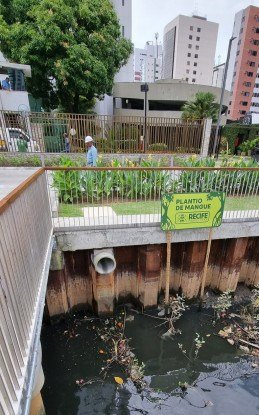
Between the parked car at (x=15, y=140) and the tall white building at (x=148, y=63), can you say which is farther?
the tall white building at (x=148, y=63)

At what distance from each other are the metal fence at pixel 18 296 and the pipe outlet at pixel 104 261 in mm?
1551

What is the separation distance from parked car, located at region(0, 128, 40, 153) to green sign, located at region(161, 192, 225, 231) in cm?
883

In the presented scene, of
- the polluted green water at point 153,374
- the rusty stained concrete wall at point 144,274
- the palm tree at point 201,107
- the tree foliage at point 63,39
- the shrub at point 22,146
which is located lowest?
the polluted green water at point 153,374

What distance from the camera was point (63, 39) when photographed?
1113cm

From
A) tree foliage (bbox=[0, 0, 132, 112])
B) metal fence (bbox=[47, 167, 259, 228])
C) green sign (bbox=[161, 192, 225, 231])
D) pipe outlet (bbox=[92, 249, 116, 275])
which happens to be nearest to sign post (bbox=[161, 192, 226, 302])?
green sign (bbox=[161, 192, 225, 231])

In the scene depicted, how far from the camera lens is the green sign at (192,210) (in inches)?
180

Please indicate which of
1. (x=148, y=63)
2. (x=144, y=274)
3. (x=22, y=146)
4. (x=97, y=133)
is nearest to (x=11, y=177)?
(x=22, y=146)

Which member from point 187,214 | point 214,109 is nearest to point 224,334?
point 187,214

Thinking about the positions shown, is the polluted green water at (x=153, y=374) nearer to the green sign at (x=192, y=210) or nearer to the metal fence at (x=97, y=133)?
the green sign at (x=192, y=210)

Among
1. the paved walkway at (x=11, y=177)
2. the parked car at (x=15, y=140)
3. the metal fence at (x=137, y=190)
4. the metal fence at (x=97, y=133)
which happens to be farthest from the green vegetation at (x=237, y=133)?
the paved walkway at (x=11, y=177)

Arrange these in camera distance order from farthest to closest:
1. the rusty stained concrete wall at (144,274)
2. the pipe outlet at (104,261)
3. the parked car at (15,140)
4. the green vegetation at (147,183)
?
the parked car at (15,140) < the green vegetation at (147,183) < the rusty stained concrete wall at (144,274) < the pipe outlet at (104,261)

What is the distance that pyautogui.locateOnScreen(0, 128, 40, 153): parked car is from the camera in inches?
425

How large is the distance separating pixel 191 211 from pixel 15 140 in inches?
373

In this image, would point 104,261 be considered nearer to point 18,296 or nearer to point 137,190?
point 137,190
